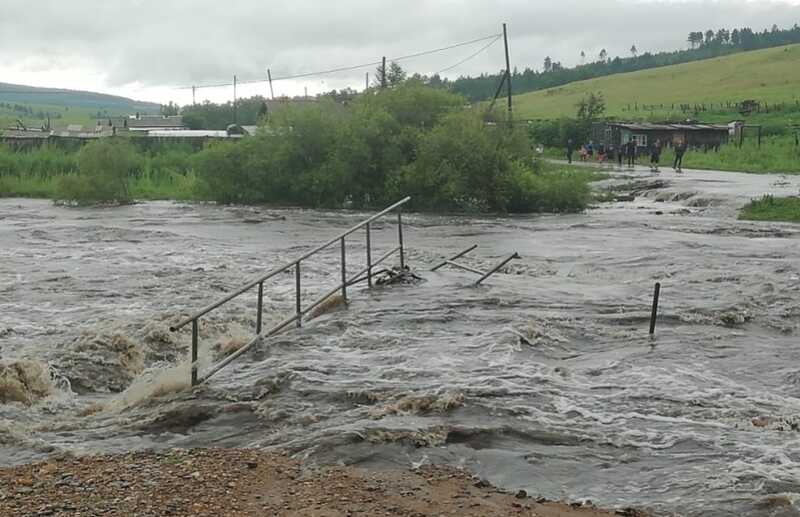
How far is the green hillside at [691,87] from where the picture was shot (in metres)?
104

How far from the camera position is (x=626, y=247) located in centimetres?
2205

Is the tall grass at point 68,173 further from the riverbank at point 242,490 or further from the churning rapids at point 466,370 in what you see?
the riverbank at point 242,490

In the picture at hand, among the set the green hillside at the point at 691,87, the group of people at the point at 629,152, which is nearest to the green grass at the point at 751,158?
the group of people at the point at 629,152

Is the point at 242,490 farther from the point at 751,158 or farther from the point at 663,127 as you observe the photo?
the point at 663,127

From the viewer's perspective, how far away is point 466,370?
33.9 ft

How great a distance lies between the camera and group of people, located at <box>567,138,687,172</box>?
172 ft

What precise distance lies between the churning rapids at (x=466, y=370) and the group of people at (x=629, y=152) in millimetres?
32084

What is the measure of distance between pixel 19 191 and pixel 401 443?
41.4 metres

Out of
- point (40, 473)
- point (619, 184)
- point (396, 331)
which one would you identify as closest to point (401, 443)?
point (40, 473)

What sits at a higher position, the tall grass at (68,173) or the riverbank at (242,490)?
the tall grass at (68,173)

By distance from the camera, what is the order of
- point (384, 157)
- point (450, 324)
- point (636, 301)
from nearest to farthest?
point (450, 324) < point (636, 301) < point (384, 157)

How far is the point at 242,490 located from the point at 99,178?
111ft

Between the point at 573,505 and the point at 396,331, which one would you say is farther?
the point at 396,331

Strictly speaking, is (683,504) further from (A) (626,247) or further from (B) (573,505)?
(A) (626,247)
